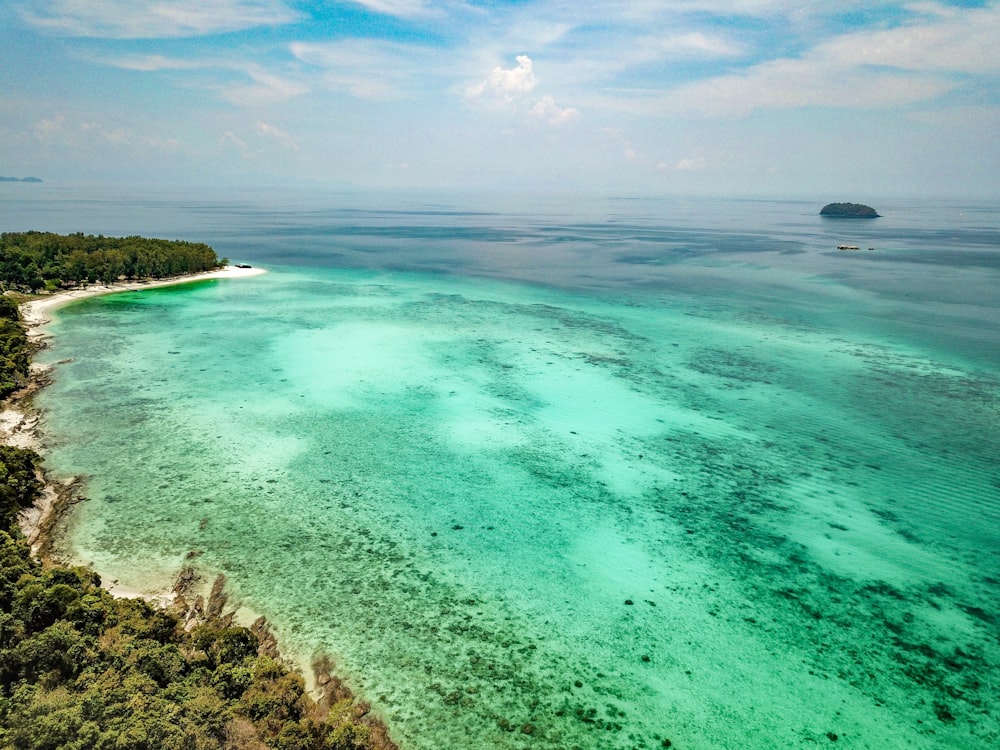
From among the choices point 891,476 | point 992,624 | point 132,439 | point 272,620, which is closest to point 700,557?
point 992,624

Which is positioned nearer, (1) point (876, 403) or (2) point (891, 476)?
(2) point (891, 476)

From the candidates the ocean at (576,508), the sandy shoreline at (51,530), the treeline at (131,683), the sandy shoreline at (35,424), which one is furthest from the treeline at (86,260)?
the treeline at (131,683)

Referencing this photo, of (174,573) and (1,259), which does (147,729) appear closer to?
(174,573)

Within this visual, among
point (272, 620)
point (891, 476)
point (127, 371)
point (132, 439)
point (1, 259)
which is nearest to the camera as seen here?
point (272, 620)

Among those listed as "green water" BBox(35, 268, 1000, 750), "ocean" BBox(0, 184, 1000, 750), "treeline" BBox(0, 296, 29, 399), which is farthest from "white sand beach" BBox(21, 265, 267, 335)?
"green water" BBox(35, 268, 1000, 750)

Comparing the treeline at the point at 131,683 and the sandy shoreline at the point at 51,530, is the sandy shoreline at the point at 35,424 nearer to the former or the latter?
the sandy shoreline at the point at 51,530

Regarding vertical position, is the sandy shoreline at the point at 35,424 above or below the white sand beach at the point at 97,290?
below
